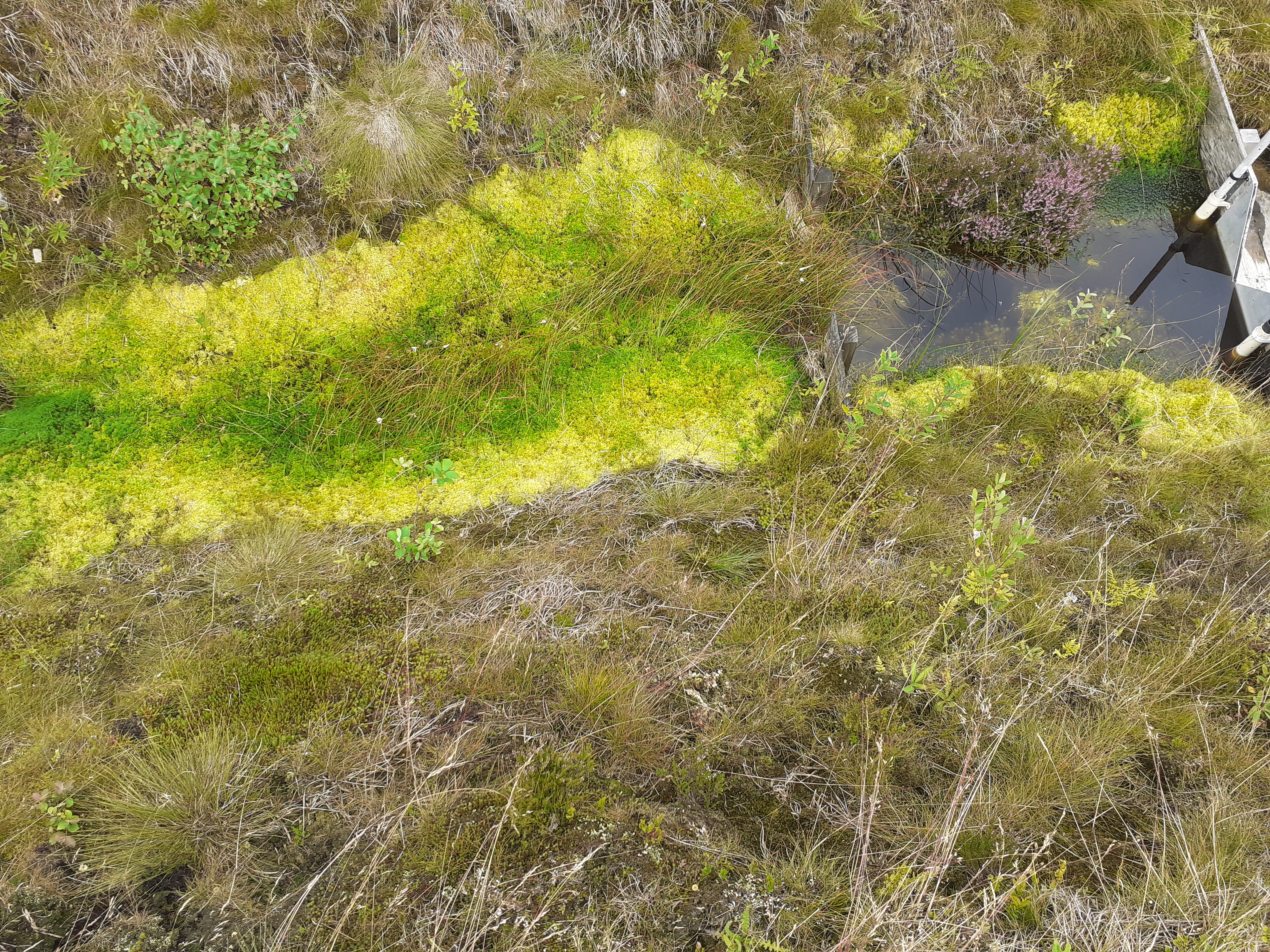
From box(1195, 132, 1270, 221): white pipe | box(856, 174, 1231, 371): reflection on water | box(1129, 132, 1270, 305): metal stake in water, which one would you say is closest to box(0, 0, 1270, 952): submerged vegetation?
box(856, 174, 1231, 371): reflection on water

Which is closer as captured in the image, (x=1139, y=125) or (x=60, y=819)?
(x=60, y=819)

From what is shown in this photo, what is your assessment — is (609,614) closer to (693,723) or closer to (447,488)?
(693,723)

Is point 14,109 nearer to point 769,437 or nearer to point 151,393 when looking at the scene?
point 151,393

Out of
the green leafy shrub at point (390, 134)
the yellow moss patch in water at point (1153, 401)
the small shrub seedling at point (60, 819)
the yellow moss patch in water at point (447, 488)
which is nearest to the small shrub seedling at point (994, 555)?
the yellow moss patch in water at point (1153, 401)

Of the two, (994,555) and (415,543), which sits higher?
(415,543)

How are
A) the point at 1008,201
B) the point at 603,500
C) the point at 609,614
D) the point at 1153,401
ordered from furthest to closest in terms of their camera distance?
the point at 1008,201 < the point at 1153,401 < the point at 603,500 < the point at 609,614

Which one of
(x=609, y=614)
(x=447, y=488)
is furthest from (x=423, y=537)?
(x=609, y=614)
